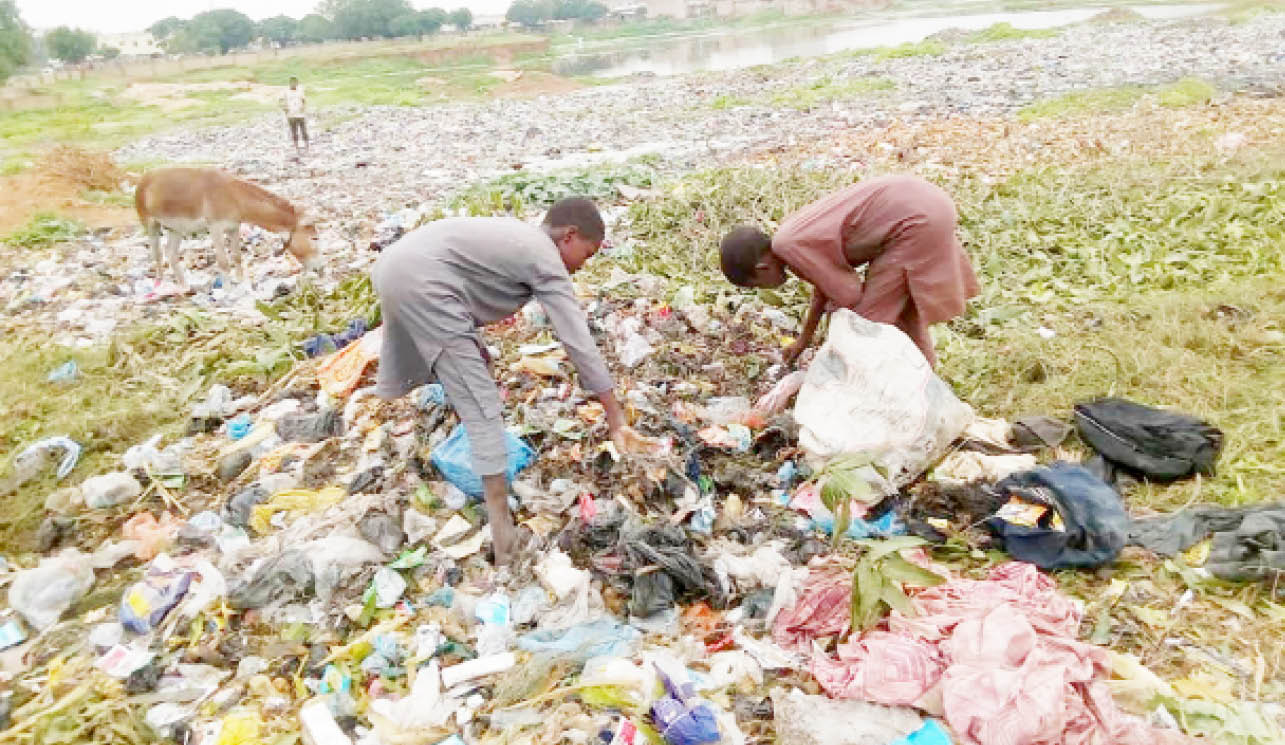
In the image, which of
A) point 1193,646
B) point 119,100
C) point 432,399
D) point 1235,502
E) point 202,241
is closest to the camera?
point 1193,646

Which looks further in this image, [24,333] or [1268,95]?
[1268,95]

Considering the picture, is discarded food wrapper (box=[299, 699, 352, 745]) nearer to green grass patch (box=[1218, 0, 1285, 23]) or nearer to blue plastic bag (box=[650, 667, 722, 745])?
blue plastic bag (box=[650, 667, 722, 745])

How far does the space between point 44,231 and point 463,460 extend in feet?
27.5

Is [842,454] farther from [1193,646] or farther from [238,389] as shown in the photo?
[238,389]

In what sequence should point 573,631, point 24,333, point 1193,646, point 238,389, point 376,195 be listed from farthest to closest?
point 376,195
point 24,333
point 238,389
point 573,631
point 1193,646

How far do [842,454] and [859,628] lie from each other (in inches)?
35.6

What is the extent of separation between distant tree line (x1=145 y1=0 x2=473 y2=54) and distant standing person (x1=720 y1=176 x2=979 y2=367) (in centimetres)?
5946

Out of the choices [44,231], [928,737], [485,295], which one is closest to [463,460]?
[485,295]

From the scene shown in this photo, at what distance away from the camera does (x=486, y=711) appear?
2.65 m

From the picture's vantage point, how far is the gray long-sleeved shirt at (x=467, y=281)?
305cm

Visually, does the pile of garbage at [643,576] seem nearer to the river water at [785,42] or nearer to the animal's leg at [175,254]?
the animal's leg at [175,254]

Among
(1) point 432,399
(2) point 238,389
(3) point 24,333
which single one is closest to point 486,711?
(1) point 432,399

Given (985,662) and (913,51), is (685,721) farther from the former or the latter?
(913,51)

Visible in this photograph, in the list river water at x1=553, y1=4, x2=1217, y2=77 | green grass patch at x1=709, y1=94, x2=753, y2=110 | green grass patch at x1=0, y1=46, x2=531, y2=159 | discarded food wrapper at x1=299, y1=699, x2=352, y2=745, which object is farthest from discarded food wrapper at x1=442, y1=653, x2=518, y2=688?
river water at x1=553, y1=4, x2=1217, y2=77
